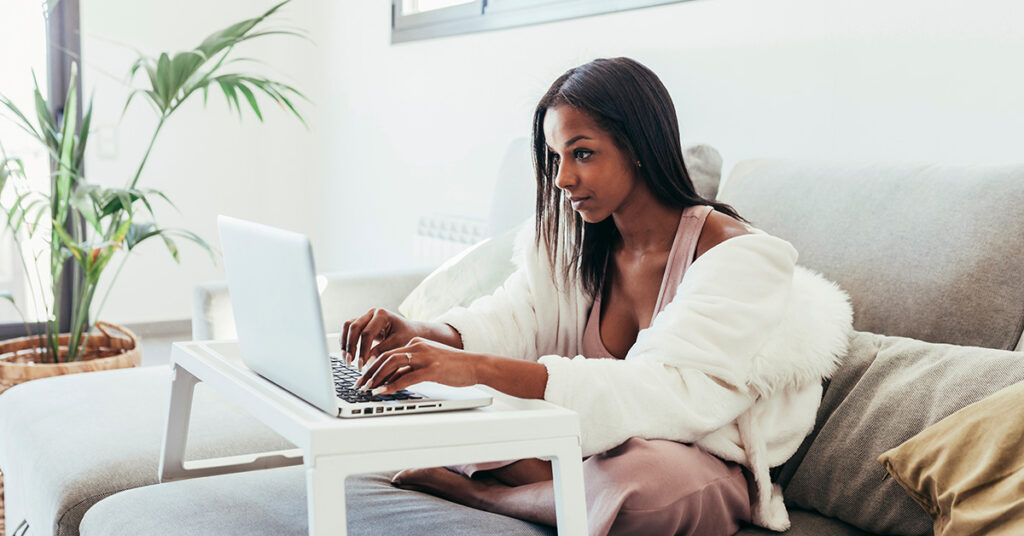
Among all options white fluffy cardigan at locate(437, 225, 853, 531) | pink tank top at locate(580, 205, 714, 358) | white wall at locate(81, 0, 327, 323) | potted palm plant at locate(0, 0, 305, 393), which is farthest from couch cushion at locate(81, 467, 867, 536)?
white wall at locate(81, 0, 327, 323)

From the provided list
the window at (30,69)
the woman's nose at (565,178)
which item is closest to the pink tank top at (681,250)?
the woman's nose at (565,178)

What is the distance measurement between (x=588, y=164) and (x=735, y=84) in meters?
0.91

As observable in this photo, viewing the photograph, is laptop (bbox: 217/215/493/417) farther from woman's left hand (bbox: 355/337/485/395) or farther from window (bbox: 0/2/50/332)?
window (bbox: 0/2/50/332)

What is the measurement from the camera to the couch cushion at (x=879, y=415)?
1.19m

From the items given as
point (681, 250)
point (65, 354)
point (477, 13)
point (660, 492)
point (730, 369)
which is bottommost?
point (65, 354)

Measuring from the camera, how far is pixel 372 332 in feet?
4.25

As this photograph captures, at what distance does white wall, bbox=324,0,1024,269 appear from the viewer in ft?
5.67

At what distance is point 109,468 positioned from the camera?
4.79 feet

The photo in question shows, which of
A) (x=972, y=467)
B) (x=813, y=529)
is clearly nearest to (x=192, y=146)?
(x=813, y=529)

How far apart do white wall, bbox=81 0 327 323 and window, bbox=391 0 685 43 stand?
0.73 meters

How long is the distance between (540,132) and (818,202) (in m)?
0.44

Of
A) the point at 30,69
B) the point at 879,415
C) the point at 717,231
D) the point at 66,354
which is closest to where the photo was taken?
the point at 879,415

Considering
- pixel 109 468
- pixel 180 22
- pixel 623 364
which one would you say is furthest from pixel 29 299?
pixel 623 364

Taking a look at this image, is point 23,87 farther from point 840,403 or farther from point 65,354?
point 840,403
